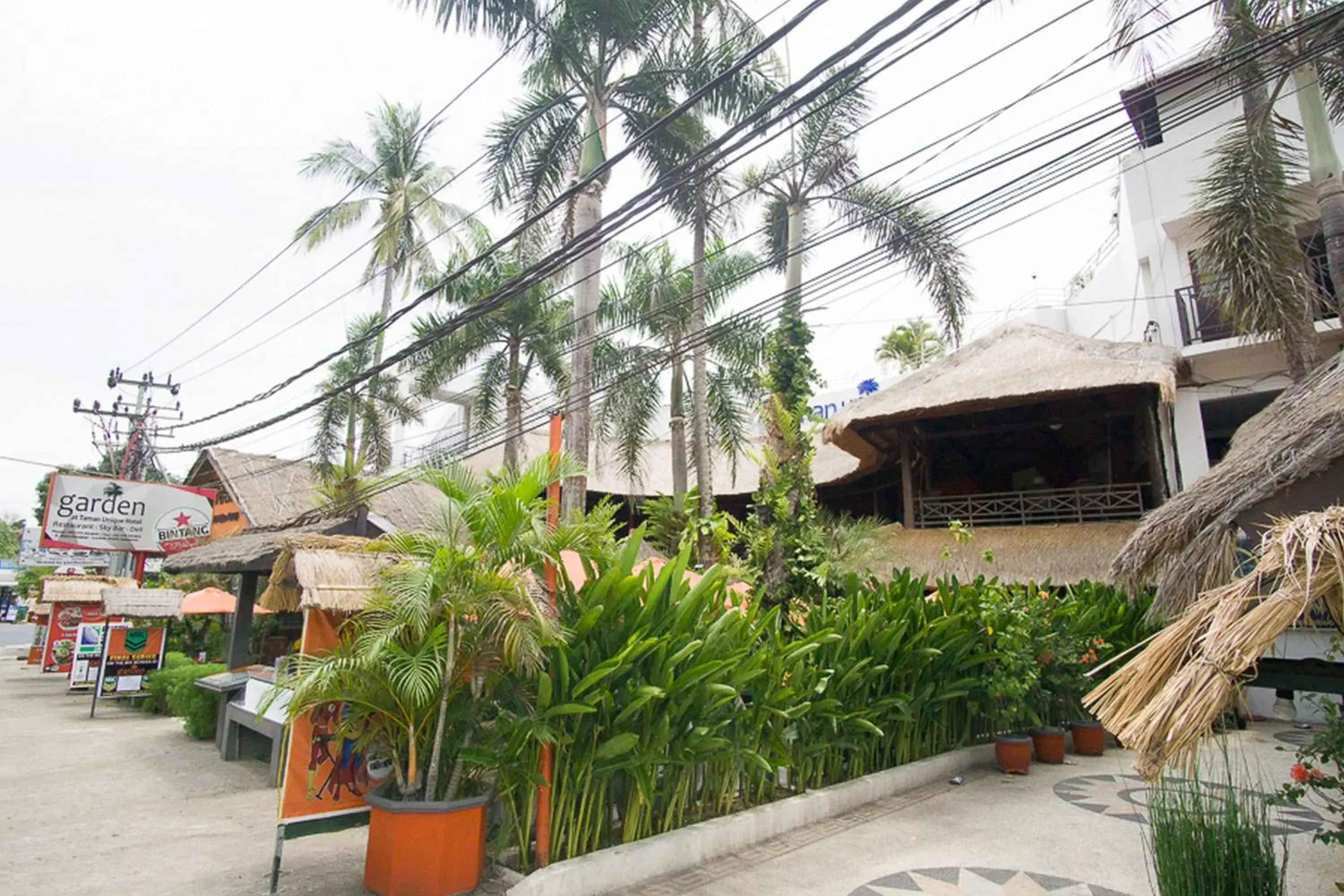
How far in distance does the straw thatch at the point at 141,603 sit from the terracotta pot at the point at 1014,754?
1294cm

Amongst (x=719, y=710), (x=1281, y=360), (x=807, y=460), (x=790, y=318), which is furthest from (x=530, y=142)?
(x=1281, y=360)

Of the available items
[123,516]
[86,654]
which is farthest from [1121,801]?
[123,516]

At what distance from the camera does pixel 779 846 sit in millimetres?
5621

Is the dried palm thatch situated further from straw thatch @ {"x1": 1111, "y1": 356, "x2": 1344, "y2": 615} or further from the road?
the road

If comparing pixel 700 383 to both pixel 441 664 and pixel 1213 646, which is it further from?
pixel 1213 646

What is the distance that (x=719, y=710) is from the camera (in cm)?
529

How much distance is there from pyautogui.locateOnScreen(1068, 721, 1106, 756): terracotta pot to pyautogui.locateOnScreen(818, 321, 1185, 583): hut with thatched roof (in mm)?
2484

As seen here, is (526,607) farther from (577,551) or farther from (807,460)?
(807,460)

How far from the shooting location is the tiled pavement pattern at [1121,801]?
6.05 meters

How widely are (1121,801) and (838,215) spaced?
10.5m

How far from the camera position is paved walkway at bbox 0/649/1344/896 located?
15.9 ft

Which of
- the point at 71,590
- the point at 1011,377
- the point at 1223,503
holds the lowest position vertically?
the point at 71,590

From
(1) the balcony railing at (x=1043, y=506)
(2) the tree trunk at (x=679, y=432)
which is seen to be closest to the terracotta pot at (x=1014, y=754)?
(1) the balcony railing at (x=1043, y=506)

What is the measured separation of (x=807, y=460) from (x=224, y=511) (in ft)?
54.3
